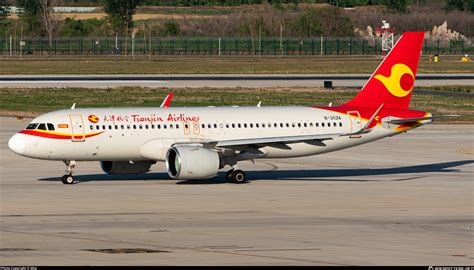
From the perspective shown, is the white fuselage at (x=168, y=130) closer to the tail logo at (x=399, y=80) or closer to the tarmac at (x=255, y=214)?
the tarmac at (x=255, y=214)

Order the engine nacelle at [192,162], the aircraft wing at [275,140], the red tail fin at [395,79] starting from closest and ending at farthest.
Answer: the engine nacelle at [192,162]
the aircraft wing at [275,140]
the red tail fin at [395,79]

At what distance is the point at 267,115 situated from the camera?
161ft

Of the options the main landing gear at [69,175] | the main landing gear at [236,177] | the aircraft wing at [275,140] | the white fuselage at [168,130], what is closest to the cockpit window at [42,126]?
the white fuselage at [168,130]

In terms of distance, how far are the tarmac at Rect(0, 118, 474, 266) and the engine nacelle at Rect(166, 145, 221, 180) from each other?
84 cm

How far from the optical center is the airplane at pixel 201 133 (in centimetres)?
4653

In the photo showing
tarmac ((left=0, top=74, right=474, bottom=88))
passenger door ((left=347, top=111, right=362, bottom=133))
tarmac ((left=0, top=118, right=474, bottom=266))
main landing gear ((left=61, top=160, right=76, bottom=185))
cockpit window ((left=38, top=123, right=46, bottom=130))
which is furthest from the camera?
tarmac ((left=0, top=74, right=474, bottom=88))

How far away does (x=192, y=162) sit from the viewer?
4553 centimetres

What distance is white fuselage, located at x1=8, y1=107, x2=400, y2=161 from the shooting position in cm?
4678

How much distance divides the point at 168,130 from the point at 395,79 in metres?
11.6

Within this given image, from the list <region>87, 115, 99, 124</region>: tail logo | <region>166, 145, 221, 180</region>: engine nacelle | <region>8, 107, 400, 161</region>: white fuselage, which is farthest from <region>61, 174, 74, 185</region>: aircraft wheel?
<region>166, 145, 221, 180</region>: engine nacelle

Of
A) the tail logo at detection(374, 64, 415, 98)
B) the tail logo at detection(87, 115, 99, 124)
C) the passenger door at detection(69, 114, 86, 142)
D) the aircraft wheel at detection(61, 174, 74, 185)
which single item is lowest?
the aircraft wheel at detection(61, 174, 74, 185)

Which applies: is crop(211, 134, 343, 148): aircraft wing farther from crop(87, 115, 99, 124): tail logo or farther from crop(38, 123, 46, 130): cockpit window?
crop(38, 123, 46, 130): cockpit window

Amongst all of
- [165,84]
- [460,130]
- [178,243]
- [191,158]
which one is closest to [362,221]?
[178,243]

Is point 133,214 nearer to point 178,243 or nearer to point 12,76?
point 178,243
